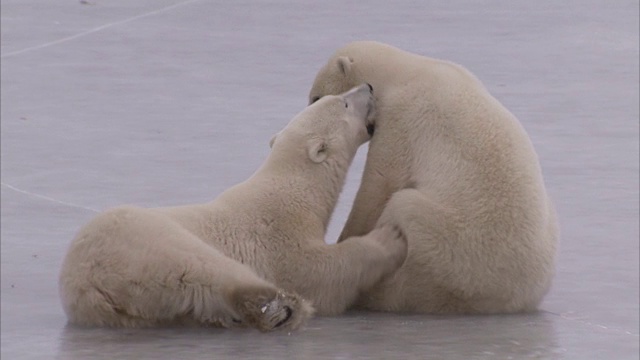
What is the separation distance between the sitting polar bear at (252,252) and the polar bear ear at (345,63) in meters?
0.20

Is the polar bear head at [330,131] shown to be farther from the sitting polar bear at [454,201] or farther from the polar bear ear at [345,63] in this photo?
the polar bear ear at [345,63]

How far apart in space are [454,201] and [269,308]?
802 mm

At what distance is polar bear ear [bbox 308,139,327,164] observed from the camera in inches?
185

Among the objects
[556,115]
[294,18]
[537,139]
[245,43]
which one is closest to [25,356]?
[537,139]

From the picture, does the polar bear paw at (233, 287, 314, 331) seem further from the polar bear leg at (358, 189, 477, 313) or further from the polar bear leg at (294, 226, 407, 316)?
the polar bear leg at (358, 189, 477, 313)

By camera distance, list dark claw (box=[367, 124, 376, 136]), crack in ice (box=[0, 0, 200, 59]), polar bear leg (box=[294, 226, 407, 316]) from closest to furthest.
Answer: polar bear leg (box=[294, 226, 407, 316]) < dark claw (box=[367, 124, 376, 136]) < crack in ice (box=[0, 0, 200, 59])

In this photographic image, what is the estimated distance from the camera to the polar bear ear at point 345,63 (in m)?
5.04

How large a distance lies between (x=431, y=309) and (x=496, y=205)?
393 millimetres

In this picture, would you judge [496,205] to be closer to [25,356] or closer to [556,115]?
[25,356]

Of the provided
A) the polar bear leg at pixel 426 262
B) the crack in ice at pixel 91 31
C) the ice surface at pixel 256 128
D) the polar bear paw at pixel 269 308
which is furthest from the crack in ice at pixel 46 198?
the crack in ice at pixel 91 31

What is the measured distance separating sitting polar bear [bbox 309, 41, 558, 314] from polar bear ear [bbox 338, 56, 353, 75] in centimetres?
26

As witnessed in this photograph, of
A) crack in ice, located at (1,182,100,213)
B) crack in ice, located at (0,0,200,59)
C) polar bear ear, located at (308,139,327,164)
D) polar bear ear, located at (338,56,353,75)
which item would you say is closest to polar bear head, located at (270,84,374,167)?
polar bear ear, located at (308,139,327,164)

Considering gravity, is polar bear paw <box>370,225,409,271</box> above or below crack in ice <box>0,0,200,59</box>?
below

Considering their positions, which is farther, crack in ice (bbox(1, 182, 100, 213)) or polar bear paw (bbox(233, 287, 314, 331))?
crack in ice (bbox(1, 182, 100, 213))
